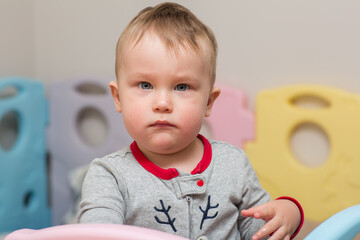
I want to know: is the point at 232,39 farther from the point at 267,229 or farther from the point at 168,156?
the point at 267,229

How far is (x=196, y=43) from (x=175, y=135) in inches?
5.4

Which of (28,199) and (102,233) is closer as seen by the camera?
(102,233)

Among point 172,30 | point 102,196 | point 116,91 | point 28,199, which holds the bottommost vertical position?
point 28,199

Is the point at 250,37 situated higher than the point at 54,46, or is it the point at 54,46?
the point at 250,37

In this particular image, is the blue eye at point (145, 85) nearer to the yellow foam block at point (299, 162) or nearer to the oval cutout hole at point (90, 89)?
the yellow foam block at point (299, 162)

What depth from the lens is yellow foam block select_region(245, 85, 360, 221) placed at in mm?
1100

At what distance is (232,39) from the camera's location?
4.13ft

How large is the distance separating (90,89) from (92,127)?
0.40 ft

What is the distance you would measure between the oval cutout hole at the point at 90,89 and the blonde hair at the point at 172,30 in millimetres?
797

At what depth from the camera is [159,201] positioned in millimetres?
700

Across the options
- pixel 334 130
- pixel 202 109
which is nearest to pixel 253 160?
pixel 334 130

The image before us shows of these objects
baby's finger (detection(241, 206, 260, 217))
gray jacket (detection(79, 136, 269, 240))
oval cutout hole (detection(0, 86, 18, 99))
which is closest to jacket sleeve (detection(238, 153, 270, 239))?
gray jacket (detection(79, 136, 269, 240))

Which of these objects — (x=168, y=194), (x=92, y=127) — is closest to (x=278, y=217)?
(x=168, y=194)

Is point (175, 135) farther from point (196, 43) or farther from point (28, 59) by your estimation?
point (28, 59)
